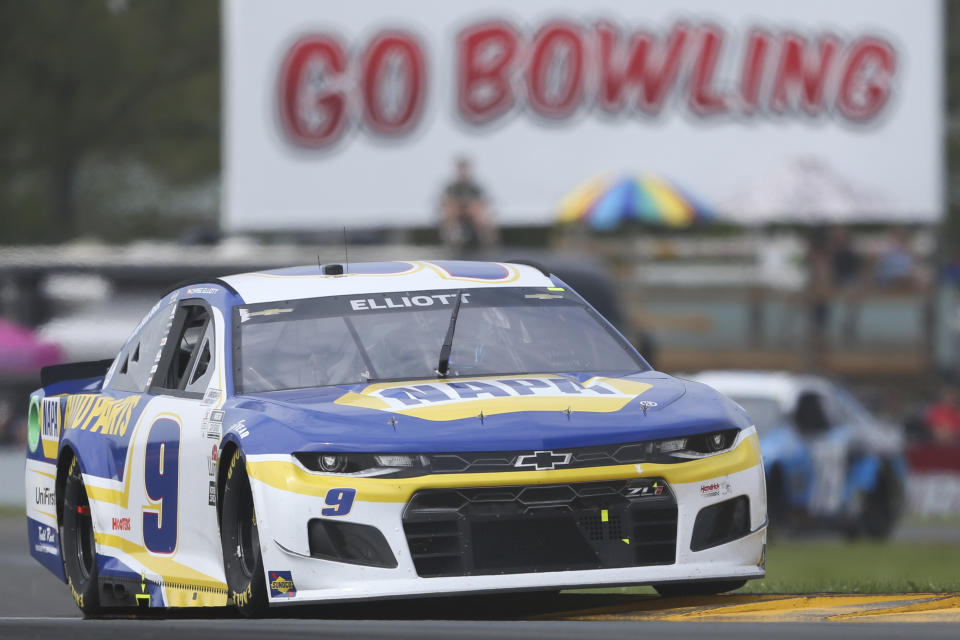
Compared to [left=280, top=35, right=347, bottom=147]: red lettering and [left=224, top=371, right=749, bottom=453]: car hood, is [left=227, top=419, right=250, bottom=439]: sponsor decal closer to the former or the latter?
[left=224, top=371, right=749, bottom=453]: car hood

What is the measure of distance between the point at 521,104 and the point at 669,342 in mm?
5668

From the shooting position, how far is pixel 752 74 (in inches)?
1366

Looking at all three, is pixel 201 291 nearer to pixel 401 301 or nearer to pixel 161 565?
pixel 401 301

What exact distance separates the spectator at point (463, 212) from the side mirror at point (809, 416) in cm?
1127

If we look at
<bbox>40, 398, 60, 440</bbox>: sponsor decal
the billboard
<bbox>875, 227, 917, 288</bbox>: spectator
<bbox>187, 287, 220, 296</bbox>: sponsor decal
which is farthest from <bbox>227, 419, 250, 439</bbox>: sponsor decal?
the billboard

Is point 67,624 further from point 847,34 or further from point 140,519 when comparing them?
point 847,34

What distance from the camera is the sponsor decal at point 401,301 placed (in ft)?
26.8

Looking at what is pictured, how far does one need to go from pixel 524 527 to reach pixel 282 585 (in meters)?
0.80

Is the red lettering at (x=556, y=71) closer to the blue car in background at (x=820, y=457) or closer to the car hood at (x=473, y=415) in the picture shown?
the blue car in background at (x=820, y=457)

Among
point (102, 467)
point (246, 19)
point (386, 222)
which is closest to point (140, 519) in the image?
point (102, 467)

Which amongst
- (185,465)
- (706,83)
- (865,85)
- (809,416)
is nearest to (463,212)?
(706,83)

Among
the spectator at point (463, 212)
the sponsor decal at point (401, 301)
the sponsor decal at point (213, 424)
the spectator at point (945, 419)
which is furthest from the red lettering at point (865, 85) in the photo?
the sponsor decal at point (213, 424)

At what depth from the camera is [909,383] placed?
31.7 m

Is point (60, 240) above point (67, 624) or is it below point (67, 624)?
below
